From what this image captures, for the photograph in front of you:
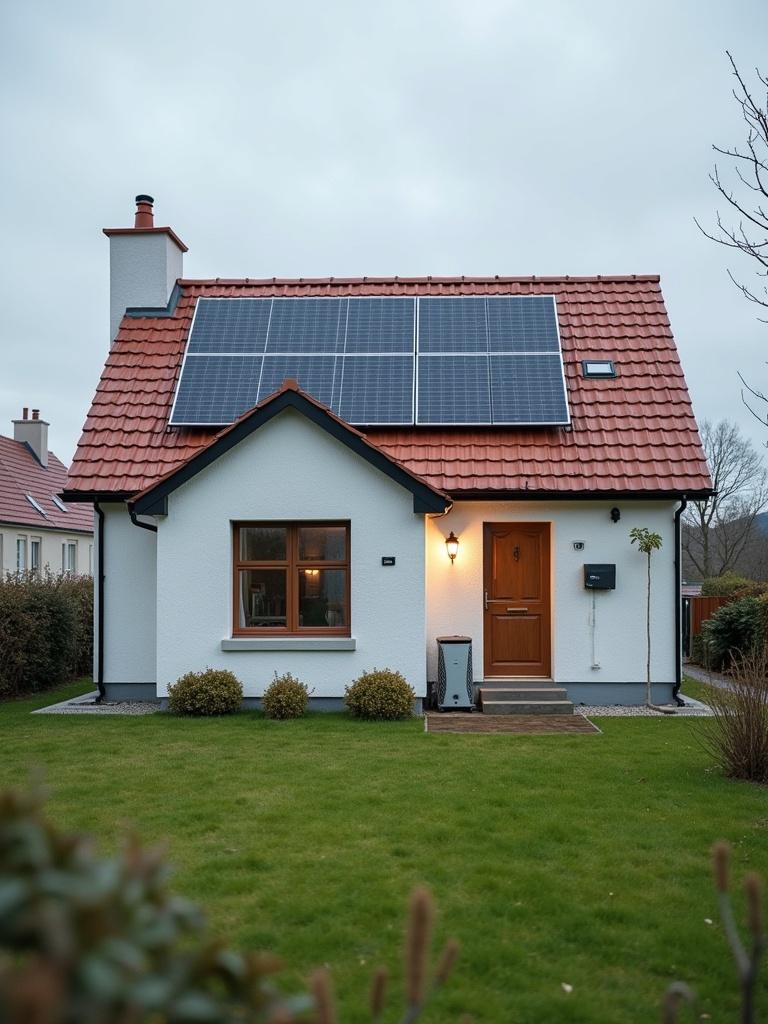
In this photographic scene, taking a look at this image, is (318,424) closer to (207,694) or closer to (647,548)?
(207,694)

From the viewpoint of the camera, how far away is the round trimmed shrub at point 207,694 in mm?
13016

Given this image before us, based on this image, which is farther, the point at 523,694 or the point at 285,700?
the point at 523,694

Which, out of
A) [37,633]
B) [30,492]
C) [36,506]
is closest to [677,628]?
[37,633]

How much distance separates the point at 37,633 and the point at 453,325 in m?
9.54

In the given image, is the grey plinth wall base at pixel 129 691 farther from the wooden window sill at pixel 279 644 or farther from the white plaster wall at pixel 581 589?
the white plaster wall at pixel 581 589

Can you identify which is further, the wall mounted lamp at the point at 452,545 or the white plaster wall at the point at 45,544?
the white plaster wall at the point at 45,544

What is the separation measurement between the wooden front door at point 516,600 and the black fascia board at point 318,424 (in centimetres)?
188

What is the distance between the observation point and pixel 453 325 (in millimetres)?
16688

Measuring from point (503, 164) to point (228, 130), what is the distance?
8968 mm

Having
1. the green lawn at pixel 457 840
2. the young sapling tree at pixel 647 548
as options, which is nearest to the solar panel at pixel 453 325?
the young sapling tree at pixel 647 548

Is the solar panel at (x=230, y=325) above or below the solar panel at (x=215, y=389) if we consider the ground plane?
above

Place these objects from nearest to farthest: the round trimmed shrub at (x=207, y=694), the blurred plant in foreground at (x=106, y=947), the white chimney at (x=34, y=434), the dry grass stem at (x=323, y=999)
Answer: the blurred plant in foreground at (x=106, y=947) < the dry grass stem at (x=323, y=999) < the round trimmed shrub at (x=207, y=694) < the white chimney at (x=34, y=434)

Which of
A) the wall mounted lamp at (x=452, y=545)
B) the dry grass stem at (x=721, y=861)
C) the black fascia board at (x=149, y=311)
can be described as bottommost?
the dry grass stem at (x=721, y=861)

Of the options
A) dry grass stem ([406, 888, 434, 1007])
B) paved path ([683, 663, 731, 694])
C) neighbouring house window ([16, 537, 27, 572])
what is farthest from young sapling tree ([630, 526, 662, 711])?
neighbouring house window ([16, 537, 27, 572])
